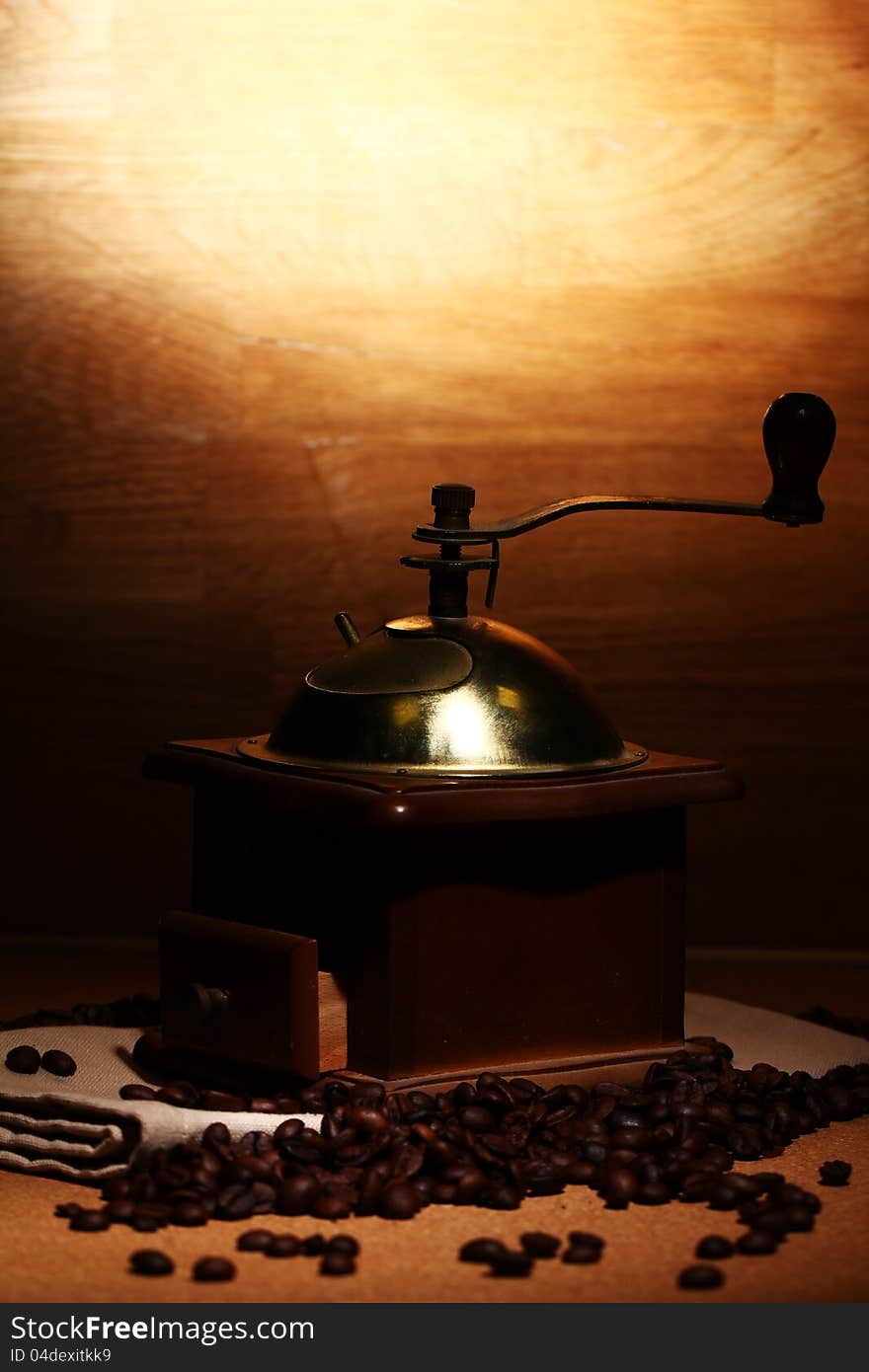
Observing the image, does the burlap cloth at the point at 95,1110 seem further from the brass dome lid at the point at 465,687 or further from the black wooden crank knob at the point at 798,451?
the black wooden crank knob at the point at 798,451

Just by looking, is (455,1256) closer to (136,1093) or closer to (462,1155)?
(462,1155)

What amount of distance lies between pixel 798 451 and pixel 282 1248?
3.42ft

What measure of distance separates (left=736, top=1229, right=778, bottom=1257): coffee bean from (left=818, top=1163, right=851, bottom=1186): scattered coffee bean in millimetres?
213

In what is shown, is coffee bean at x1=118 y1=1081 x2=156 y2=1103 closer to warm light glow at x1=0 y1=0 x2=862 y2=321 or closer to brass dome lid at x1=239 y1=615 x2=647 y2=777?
brass dome lid at x1=239 y1=615 x2=647 y2=777

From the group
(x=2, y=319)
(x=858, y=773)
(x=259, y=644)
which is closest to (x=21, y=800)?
(x=259, y=644)

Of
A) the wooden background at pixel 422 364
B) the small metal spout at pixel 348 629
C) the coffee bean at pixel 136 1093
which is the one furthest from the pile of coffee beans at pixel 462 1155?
the wooden background at pixel 422 364

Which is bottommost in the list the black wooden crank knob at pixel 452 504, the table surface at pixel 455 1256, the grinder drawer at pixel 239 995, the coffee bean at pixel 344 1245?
the table surface at pixel 455 1256

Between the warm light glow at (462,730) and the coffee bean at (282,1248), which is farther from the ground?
the warm light glow at (462,730)

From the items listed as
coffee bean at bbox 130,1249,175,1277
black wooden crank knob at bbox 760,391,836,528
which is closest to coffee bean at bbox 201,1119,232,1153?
coffee bean at bbox 130,1249,175,1277

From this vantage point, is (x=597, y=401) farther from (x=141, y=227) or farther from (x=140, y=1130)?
(x=140, y=1130)

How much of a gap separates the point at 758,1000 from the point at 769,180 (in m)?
1.20

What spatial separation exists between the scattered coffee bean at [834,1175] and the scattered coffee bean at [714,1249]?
249 mm

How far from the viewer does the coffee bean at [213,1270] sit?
6.04ft

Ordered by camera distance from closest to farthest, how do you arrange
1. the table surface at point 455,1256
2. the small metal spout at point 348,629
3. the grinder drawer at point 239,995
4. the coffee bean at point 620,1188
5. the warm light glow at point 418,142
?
the table surface at point 455,1256 → the coffee bean at point 620,1188 → the grinder drawer at point 239,995 → the small metal spout at point 348,629 → the warm light glow at point 418,142
